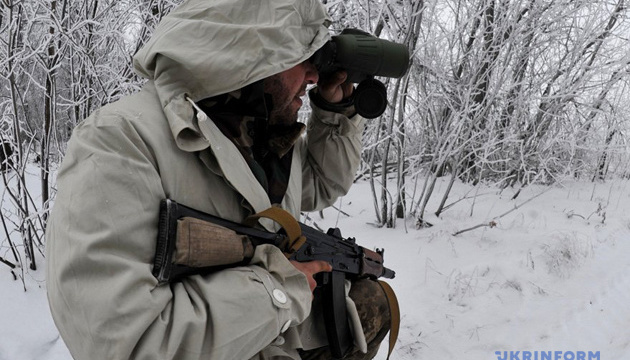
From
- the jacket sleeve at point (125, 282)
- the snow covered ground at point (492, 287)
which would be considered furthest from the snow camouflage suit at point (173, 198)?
the snow covered ground at point (492, 287)

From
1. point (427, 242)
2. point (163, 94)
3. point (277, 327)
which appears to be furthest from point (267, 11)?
point (427, 242)

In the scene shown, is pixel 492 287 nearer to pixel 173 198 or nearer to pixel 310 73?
pixel 310 73

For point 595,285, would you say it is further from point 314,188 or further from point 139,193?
point 139,193

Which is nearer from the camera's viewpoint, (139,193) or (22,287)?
(139,193)

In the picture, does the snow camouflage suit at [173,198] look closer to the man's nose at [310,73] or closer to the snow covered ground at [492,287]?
the man's nose at [310,73]

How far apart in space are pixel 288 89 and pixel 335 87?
234 millimetres

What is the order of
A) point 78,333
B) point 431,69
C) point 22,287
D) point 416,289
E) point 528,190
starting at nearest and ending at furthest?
1. point 78,333
2. point 22,287
3. point 416,289
4. point 431,69
5. point 528,190

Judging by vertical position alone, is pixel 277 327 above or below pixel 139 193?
below

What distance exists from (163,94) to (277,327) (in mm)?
580

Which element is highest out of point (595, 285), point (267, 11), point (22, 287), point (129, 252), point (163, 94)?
point (267, 11)

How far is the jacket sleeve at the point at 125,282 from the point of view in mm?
866

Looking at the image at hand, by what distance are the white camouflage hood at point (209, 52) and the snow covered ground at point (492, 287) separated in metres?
1.78

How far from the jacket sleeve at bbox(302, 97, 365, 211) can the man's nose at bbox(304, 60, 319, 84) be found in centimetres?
21

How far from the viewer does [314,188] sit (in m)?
1.78
